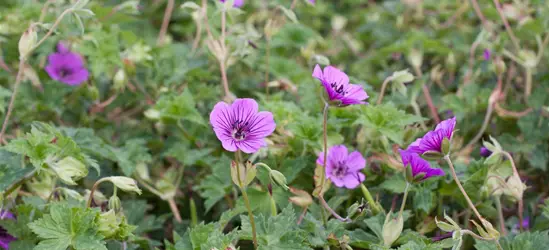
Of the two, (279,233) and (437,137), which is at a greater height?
(437,137)

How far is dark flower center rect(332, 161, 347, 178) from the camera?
4.43 feet

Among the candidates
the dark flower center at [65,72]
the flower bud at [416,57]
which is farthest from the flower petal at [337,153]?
the dark flower center at [65,72]

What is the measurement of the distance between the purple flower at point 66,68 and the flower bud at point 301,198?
0.71 metres

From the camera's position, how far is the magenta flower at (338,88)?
112 centimetres

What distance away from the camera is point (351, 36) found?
7.73 feet

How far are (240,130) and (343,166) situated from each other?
281 mm

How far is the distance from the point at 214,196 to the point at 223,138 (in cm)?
31

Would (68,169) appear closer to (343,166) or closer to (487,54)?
(343,166)

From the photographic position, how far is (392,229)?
3.86 ft

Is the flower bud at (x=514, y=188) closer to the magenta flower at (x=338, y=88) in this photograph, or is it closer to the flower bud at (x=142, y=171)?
the magenta flower at (x=338, y=88)

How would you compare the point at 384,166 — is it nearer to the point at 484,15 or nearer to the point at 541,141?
the point at 541,141

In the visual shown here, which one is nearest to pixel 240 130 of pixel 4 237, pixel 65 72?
pixel 4 237

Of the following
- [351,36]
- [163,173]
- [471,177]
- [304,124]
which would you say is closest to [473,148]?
[471,177]

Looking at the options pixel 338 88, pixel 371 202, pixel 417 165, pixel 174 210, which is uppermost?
pixel 338 88
